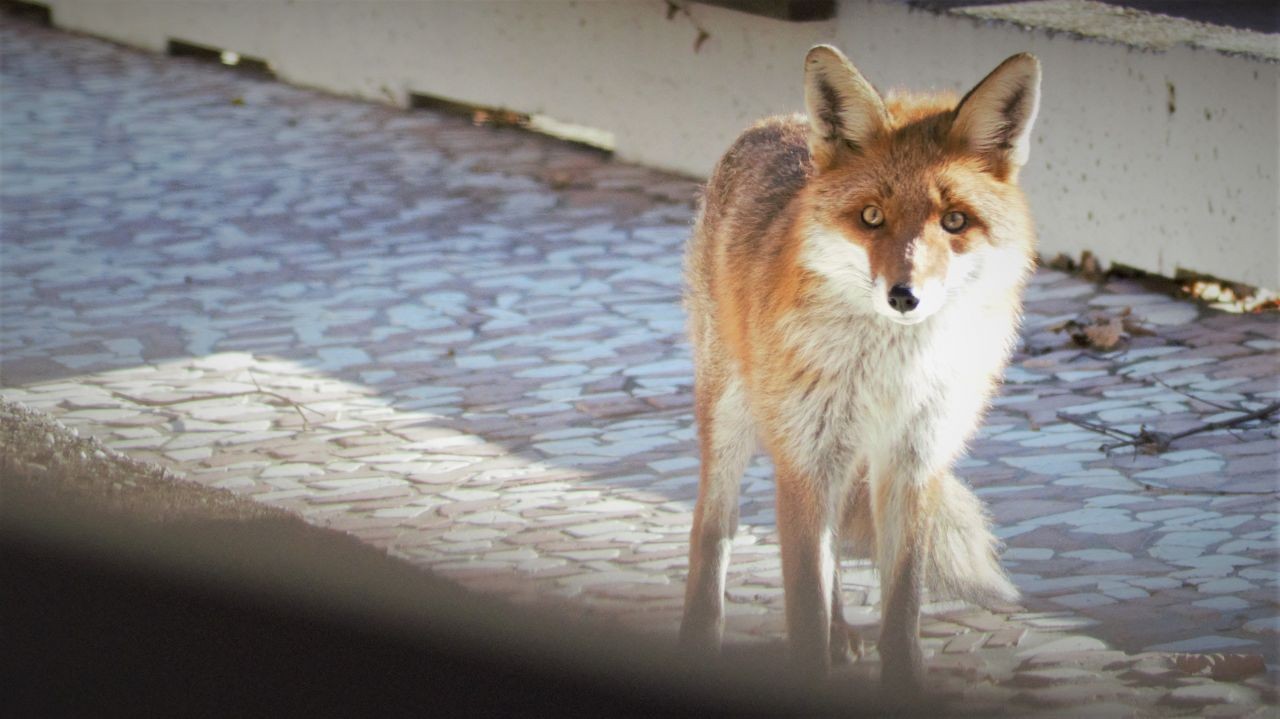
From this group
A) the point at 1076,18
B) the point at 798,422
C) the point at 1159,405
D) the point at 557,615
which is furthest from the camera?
the point at 1076,18

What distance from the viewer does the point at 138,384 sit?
7.68 m

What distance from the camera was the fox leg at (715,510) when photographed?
5004mm

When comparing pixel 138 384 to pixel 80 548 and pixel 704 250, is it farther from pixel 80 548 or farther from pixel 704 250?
pixel 704 250

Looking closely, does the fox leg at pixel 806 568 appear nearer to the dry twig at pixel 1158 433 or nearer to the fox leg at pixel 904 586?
the fox leg at pixel 904 586

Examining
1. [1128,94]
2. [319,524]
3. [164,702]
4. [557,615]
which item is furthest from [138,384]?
[1128,94]

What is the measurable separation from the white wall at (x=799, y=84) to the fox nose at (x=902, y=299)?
4.75 m

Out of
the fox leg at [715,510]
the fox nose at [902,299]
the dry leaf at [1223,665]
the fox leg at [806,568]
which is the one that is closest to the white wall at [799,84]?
the dry leaf at [1223,665]

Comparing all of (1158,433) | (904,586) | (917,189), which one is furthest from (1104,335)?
(917,189)

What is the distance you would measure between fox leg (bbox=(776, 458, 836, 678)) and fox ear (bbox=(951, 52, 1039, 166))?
101cm

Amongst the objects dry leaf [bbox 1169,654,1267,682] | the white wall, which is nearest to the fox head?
dry leaf [bbox 1169,654,1267,682]

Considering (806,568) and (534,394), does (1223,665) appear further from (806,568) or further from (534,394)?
(534,394)

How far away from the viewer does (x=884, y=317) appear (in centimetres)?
452

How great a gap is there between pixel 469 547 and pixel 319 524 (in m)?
0.56

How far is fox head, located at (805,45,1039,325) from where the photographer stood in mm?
4301
